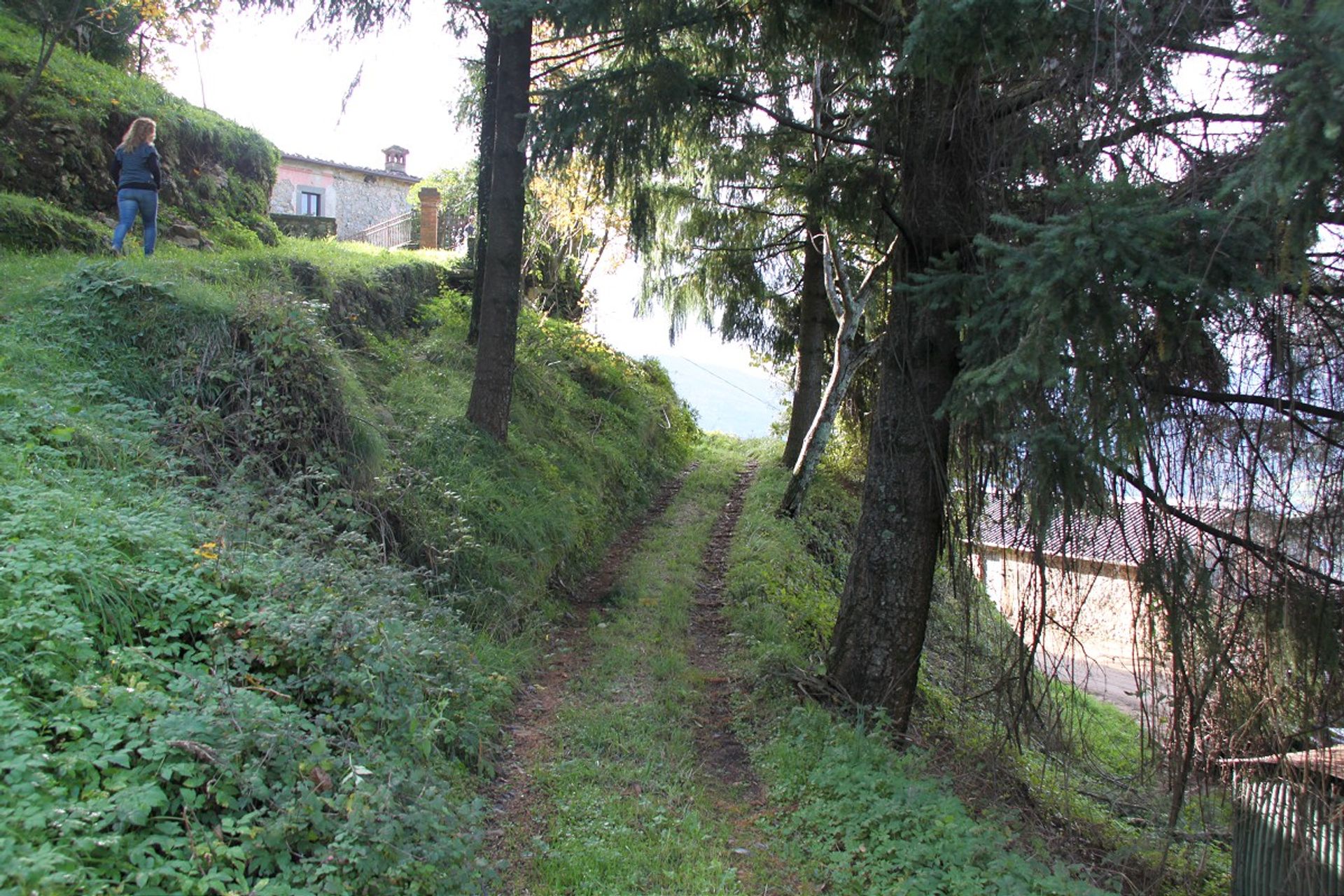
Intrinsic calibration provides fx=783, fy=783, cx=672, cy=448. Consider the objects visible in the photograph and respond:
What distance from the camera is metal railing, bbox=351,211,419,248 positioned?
20.8m

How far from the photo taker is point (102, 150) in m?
10.2

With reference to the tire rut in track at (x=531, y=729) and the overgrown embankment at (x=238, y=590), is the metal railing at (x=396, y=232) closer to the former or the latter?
the overgrown embankment at (x=238, y=590)

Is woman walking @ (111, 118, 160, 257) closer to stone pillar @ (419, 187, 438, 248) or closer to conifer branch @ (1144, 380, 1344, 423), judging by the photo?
conifer branch @ (1144, 380, 1344, 423)

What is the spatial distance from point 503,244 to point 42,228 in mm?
4861

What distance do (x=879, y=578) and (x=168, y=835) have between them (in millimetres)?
4849

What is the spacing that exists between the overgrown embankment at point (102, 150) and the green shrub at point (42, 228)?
16mm

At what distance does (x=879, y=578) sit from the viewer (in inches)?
244

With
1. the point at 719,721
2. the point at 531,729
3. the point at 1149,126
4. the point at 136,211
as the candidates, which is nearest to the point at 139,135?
the point at 136,211

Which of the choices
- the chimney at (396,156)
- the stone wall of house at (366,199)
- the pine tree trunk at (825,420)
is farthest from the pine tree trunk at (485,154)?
the chimney at (396,156)

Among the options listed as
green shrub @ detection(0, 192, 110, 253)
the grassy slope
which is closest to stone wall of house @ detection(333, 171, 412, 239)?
green shrub @ detection(0, 192, 110, 253)

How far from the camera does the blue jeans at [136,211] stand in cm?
827

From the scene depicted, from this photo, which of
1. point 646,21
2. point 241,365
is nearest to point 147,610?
point 241,365

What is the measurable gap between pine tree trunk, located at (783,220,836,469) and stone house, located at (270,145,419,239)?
16.2 m

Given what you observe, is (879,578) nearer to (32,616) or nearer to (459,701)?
(459,701)
